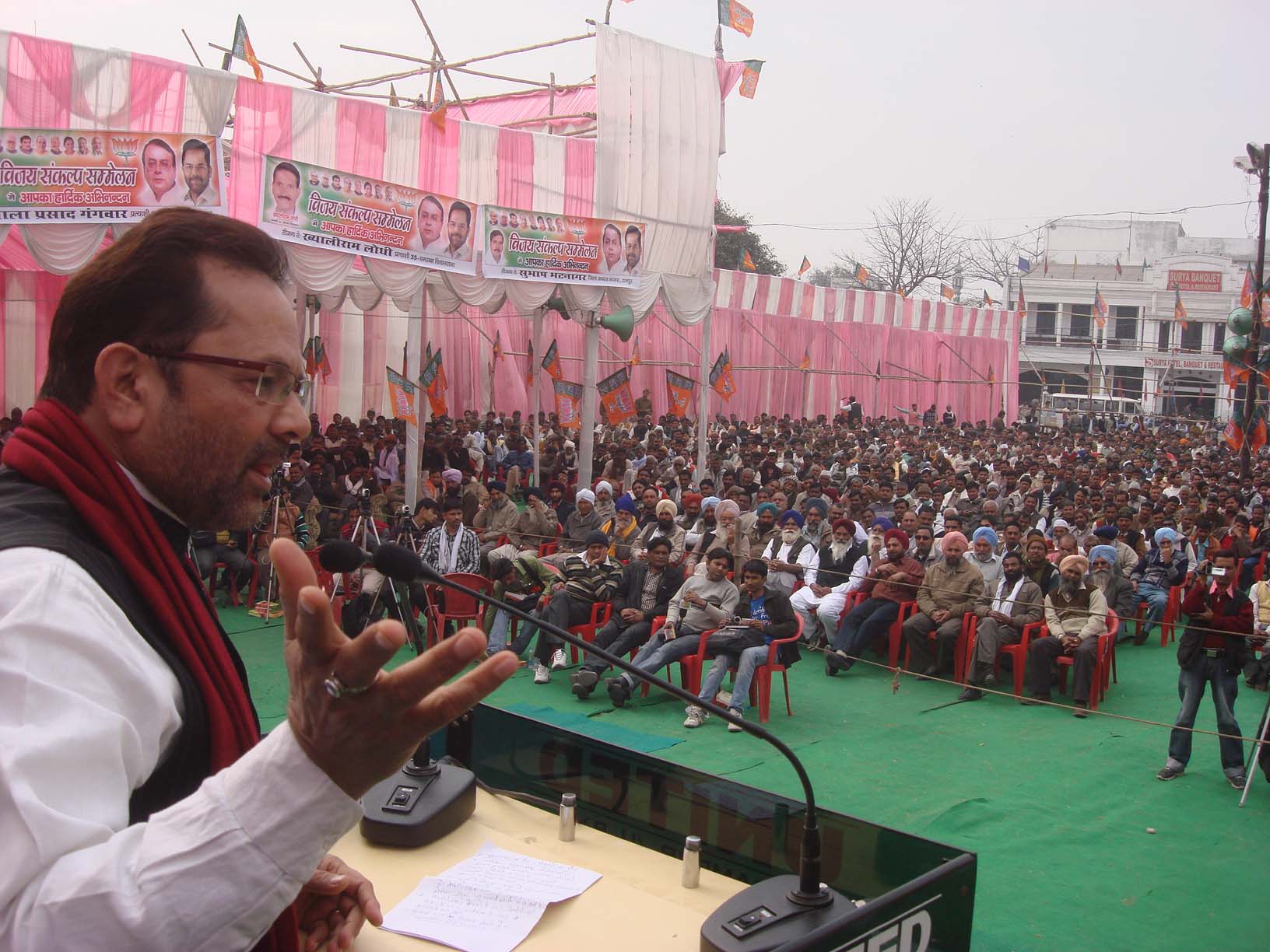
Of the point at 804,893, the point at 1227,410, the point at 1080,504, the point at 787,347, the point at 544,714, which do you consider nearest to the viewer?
the point at 804,893

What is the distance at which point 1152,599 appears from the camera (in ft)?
30.3

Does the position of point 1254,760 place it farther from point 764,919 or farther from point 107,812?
point 107,812

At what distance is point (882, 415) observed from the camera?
99.2ft

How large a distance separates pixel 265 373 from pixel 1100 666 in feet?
23.6

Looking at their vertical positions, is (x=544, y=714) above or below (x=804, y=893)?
below

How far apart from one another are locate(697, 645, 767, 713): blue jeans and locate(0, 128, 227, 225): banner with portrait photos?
6342 mm

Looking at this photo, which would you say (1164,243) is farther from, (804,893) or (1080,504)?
(804,893)

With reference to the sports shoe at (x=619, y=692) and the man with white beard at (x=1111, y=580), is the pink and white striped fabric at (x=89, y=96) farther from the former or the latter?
the man with white beard at (x=1111, y=580)

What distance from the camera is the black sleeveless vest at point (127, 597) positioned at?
0.96m

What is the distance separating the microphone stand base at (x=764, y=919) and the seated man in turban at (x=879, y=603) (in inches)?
227

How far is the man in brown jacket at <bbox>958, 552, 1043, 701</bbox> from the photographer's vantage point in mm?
7363

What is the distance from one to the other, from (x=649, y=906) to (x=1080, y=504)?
34.7 ft

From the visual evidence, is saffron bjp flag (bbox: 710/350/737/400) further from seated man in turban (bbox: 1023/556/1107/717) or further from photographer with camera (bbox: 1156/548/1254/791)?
photographer with camera (bbox: 1156/548/1254/791)

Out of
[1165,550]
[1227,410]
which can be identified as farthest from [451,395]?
[1227,410]
